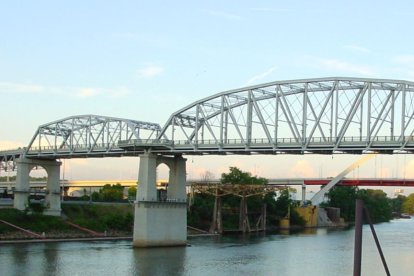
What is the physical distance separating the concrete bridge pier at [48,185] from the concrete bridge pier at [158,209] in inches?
880

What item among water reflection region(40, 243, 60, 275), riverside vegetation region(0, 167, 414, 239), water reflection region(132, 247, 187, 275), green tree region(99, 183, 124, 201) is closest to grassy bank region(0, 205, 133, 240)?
riverside vegetation region(0, 167, 414, 239)

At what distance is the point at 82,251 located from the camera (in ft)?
247

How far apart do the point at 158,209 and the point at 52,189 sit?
2624cm

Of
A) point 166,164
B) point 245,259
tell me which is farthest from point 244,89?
point 245,259

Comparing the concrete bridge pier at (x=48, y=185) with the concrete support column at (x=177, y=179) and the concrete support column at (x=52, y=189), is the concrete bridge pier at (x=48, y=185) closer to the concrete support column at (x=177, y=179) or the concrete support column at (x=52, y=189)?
the concrete support column at (x=52, y=189)

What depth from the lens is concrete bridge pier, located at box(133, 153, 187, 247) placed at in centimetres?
8356

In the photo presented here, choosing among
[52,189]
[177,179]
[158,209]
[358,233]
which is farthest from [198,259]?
[358,233]

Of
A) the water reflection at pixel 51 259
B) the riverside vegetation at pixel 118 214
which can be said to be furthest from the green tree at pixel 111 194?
the water reflection at pixel 51 259

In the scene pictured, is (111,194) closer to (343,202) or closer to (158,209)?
(158,209)

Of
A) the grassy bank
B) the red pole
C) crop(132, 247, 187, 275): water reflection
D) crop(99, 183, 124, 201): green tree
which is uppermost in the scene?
the red pole

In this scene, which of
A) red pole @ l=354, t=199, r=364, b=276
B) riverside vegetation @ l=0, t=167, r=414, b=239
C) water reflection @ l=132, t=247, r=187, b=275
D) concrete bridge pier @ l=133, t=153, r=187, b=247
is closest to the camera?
red pole @ l=354, t=199, r=364, b=276

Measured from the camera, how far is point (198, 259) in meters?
69.6

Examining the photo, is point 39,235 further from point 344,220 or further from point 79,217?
point 344,220

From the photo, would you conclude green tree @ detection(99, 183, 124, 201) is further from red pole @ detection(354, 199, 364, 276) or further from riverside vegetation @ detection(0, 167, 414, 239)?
red pole @ detection(354, 199, 364, 276)
